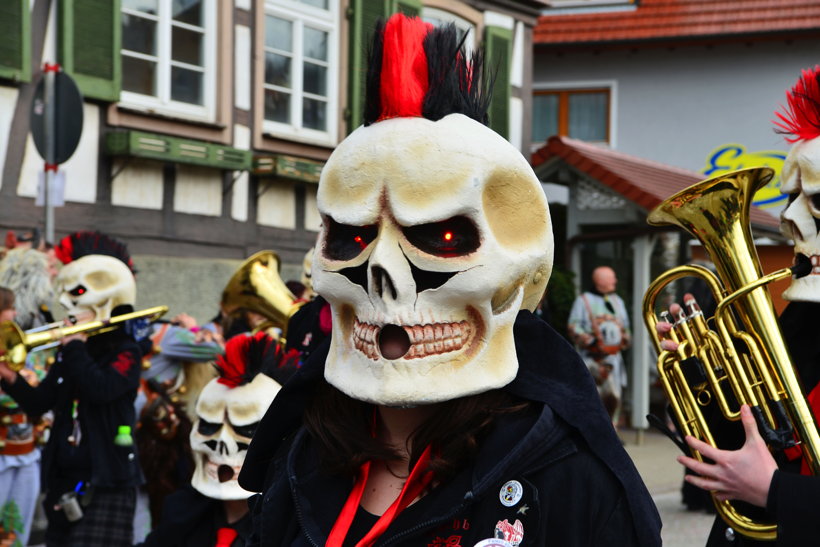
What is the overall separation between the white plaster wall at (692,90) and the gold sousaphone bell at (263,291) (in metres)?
12.4

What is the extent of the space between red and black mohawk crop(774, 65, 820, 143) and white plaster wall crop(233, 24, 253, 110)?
8.69 m

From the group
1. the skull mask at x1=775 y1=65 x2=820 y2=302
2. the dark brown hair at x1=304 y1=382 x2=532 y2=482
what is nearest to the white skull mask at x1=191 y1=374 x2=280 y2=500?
the dark brown hair at x1=304 y1=382 x2=532 y2=482

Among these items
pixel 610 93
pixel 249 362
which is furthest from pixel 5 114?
pixel 610 93

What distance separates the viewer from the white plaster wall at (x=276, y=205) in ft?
39.6

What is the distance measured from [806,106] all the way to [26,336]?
4.27 m

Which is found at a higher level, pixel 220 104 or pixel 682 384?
pixel 220 104

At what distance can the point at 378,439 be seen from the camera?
2.58m

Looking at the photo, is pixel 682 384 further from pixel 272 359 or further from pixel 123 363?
pixel 123 363

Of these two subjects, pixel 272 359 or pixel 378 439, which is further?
pixel 272 359

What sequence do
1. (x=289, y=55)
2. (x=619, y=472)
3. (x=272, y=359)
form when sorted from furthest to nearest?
(x=289, y=55)
(x=272, y=359)
(x=619, y=472)

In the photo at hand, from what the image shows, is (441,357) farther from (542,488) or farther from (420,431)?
(542,488)

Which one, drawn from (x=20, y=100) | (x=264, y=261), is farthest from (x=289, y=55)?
(x=264, y=261)

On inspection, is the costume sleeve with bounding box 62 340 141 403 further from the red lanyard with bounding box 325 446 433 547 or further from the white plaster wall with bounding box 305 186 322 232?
the white plaster wall with bounding box 305 186 322 232

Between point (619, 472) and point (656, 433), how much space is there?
12451mm
